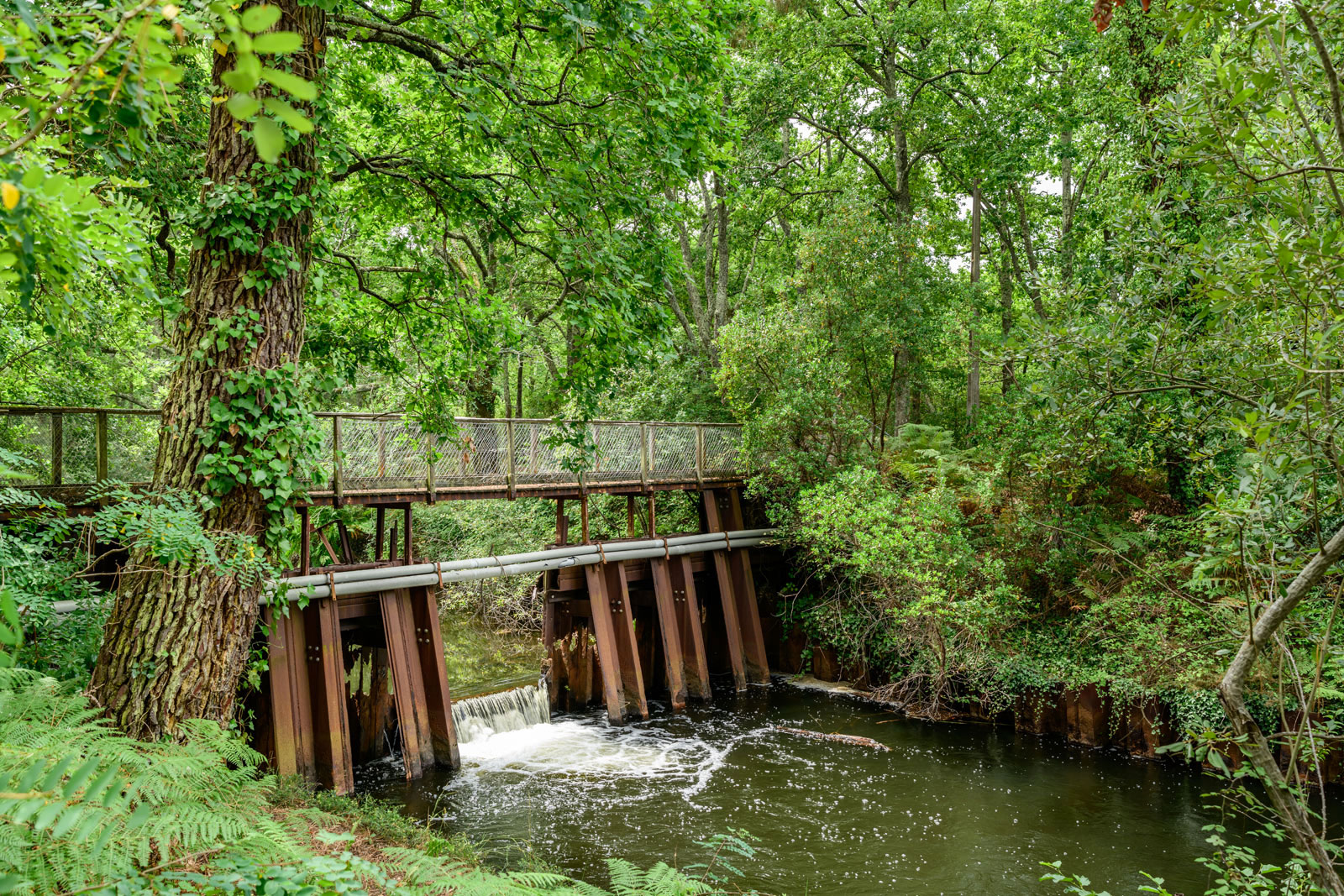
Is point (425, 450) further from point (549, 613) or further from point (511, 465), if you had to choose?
point (549, 613)

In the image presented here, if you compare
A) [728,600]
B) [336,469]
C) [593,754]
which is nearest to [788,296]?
[728,600]

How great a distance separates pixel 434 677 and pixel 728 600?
649cm

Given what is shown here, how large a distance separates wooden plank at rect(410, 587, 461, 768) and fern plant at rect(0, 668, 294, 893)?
243 inches

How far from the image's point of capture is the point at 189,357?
4988 mm

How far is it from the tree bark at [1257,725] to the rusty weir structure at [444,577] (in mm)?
5257

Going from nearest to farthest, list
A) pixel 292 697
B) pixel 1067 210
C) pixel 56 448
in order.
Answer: pixel 56 448 → pixel 292 697 → pixel 1067 210

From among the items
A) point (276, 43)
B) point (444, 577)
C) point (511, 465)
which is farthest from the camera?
point (511, 465)

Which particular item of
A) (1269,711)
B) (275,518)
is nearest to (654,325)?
(275,518)

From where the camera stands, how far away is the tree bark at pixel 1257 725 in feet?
8.28

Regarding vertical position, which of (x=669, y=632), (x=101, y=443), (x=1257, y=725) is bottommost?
(x=669, y=632)

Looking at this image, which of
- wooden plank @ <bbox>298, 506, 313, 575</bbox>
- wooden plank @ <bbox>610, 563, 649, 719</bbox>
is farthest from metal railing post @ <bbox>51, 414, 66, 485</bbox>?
wooden plank @ <bbox>610, 563, 649, 719</bbox>

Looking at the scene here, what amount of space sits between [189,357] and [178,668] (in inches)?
77.5

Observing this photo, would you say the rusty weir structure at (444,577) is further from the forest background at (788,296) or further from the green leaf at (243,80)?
the green leaf at (243,80)

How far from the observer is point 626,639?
13719 millimetres
